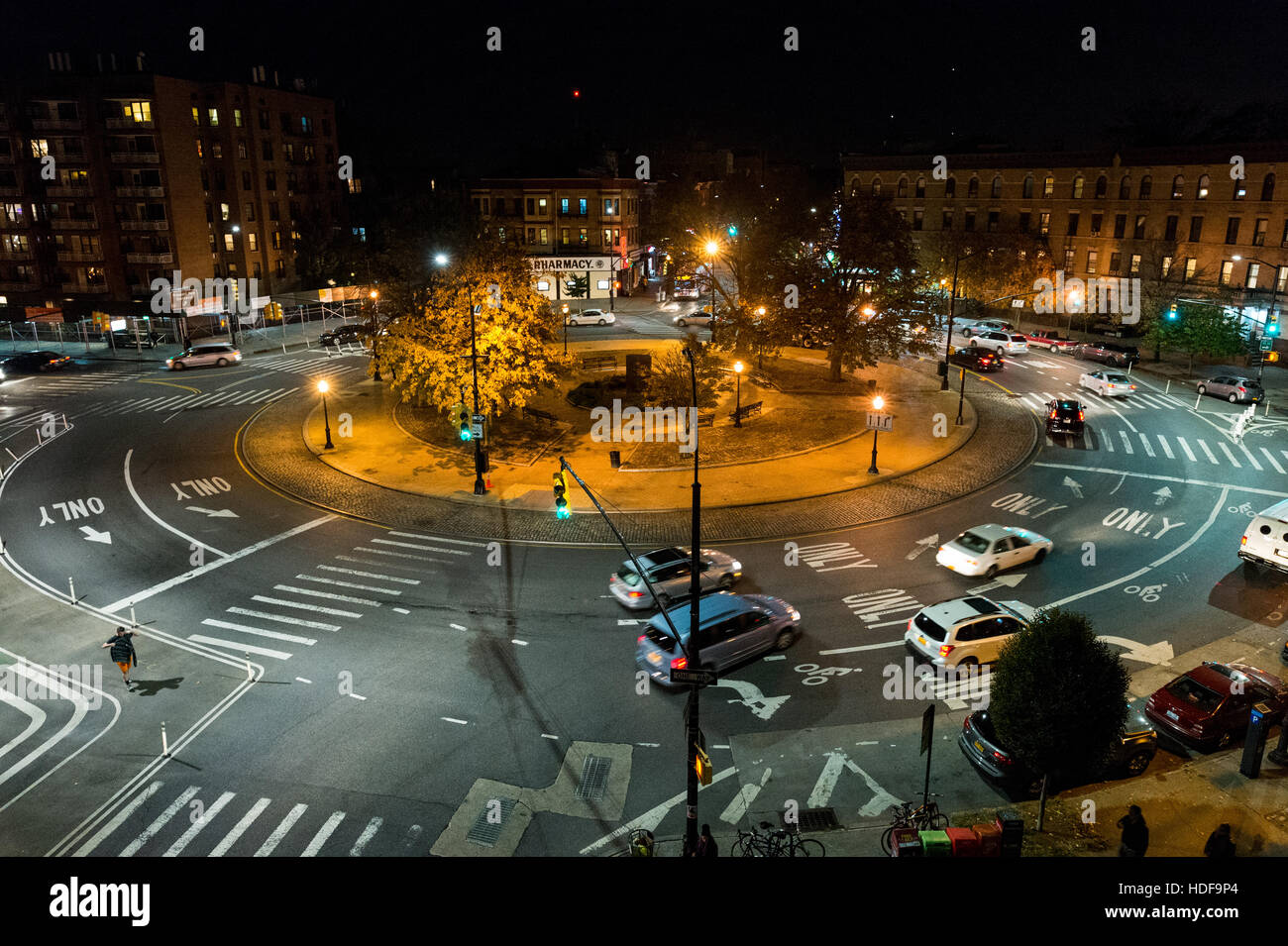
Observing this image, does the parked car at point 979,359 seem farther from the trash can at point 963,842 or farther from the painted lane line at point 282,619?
the trash can at point 963,842

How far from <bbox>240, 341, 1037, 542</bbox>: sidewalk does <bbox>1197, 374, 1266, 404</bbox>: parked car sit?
12033 mm

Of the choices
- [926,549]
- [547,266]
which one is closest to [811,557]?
[926,549]

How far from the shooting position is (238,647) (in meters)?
20.4

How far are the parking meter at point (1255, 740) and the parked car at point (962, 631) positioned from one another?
14.4 feet

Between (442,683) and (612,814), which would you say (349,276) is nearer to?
(442,683)

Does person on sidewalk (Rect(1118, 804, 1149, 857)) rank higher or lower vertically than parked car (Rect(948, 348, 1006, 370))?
lower

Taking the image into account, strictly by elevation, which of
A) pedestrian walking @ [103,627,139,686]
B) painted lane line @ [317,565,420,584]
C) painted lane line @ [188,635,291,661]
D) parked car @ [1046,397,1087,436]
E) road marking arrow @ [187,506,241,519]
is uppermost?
parked car @ [1046,397,1087,436]

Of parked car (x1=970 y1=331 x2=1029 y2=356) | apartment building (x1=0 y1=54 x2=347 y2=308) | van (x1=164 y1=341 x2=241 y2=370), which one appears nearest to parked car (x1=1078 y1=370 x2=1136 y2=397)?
parked car (x1=970 y1=331 x2=1029 y2=356)

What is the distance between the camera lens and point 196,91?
70250mm

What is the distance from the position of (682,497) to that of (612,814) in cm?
1696

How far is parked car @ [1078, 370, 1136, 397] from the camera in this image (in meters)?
45.9

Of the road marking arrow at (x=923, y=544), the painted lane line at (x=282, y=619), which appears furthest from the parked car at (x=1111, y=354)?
the painted lane line at (x=282, y=619)

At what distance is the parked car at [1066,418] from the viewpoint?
38.1m

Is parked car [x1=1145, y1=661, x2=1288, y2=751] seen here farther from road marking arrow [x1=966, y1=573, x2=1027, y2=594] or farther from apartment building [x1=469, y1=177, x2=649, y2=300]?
apartment building [x1=469, y1=177, x2=649, y2=300]
